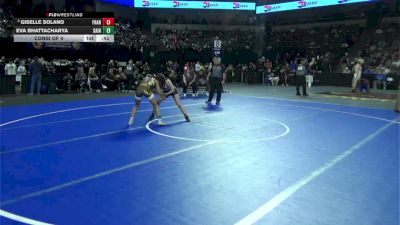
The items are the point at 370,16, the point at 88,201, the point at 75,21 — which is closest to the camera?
the point at 88,201

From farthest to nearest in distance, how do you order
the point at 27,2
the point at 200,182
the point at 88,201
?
the point at 27,2 < the point at 200,182 < the point at 88,201

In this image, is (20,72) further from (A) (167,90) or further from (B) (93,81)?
(A) (167,90)

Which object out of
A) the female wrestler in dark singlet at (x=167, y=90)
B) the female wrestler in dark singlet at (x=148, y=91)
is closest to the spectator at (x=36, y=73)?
the female wrestler in dark singlet at (x=167, y=90)

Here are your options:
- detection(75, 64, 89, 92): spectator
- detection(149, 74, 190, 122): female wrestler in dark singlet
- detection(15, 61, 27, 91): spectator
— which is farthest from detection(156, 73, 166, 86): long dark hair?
detection(15, 61, 27, 91): spectator

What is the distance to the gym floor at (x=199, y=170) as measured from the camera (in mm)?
4207

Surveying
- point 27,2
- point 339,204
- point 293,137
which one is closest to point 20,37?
point 27,2

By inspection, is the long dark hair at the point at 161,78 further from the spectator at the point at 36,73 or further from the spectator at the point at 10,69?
the spectator at the point at 10,69

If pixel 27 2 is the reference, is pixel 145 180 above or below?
below

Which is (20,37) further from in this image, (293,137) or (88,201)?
(88,201)

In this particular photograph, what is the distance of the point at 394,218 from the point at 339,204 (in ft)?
1.91

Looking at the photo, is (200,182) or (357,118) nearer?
(200,182)

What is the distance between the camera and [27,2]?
25.2m
